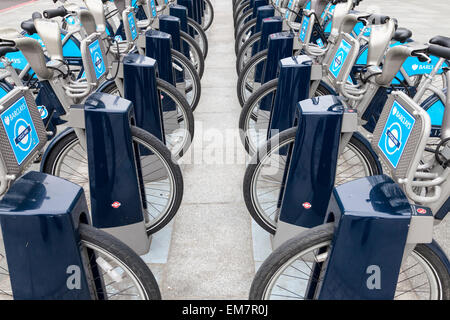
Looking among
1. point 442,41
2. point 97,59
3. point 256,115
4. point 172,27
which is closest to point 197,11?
point 172,27

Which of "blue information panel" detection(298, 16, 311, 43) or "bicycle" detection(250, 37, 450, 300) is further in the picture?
"blue information panel" detection(298, 16, 311, 43)

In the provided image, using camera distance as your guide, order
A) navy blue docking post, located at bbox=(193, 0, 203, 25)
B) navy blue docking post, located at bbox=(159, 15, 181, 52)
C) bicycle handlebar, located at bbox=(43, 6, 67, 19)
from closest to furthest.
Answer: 1. bicycle handlebar, located at bbox=(43, 6, 67, 19)
2. navy blue docking post, located at bbox=(159, 15, 181, 52)
3. navy blue docking post, located at bbox=(193, 0, 203, 25)

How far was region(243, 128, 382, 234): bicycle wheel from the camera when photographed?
2.46 m

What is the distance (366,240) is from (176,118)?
9.53 ft

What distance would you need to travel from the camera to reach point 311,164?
2.28m

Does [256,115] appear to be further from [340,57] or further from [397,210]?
[397,210]

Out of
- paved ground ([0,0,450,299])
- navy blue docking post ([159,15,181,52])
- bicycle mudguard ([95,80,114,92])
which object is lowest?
paved ground ([0,0,450,299])

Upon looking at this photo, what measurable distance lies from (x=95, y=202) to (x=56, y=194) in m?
0.90

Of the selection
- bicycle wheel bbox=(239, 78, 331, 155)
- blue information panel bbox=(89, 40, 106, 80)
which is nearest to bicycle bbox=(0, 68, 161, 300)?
blue information panel bbox=(89, 40, 106, 80)

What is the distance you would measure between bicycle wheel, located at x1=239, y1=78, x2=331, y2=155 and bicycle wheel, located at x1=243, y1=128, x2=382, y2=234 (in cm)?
32

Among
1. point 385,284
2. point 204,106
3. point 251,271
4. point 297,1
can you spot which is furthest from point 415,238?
point 297,1

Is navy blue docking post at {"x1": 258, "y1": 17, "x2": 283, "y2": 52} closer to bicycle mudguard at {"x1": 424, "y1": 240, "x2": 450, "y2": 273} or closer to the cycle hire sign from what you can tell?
the cycle hire sign

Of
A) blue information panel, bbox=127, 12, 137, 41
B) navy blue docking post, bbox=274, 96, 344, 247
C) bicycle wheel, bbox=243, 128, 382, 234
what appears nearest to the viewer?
navy blue docking post, bbox=274, 96, 344, 247

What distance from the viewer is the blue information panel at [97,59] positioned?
125 inches
